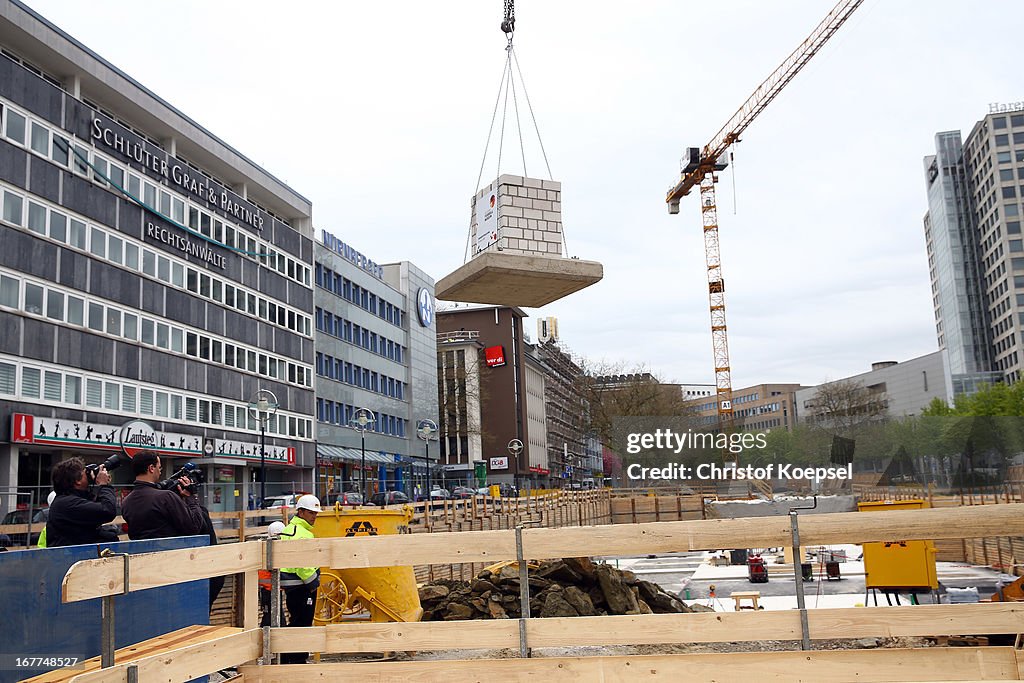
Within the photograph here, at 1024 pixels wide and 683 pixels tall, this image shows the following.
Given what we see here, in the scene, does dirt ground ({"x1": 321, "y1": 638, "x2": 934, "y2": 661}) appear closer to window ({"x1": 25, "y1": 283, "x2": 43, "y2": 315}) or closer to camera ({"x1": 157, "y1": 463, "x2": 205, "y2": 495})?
camera ({"x1": 157, "y1": 463, "x2": 205, "y2": 495})

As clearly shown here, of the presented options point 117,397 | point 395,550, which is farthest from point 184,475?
point 117,397

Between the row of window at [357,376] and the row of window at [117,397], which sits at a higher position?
the row of window at [357,376]

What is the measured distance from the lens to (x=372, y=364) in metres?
64.8

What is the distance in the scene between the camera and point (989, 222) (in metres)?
111

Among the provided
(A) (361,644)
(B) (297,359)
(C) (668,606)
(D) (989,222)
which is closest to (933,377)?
(D) (989,222)

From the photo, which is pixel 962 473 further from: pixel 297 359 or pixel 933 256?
pixel 933 256

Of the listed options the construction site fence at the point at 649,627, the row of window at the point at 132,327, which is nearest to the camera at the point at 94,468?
the construction site fence at the point at 649,627

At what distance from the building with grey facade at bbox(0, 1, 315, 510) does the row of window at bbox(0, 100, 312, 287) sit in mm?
75

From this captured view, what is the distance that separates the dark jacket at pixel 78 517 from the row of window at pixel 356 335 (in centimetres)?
4912

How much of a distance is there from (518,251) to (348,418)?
170 ft

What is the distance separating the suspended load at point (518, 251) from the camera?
10148mm

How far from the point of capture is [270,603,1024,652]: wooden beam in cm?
601

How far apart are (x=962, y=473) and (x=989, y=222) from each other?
93.0m

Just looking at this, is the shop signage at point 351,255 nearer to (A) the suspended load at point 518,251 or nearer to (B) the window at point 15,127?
(B) the window at point 15,127
